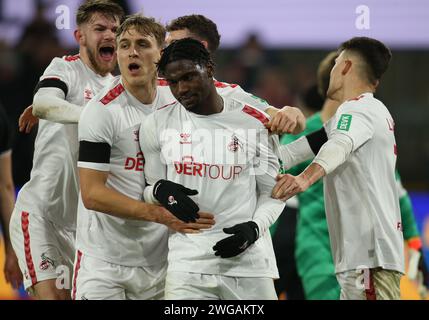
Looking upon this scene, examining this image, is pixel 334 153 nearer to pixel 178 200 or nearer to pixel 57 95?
pixel 178 200

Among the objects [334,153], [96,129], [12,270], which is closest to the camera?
[96,129]

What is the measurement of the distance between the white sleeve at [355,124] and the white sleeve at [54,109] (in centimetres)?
131

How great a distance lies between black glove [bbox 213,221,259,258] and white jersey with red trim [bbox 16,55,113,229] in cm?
135

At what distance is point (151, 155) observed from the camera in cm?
412

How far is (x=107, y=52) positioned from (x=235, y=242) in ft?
5.19

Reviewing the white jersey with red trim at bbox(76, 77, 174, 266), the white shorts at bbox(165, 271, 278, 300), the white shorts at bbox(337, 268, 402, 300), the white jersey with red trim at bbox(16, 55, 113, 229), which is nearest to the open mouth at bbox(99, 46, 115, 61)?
the white jersey with red trim at bbox(16, 55, 113, 229)

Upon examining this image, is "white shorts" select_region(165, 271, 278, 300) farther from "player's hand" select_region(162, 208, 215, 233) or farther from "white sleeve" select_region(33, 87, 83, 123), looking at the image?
"white sleeve" select_region(33, 87, 83, 123)

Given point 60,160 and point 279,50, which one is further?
point 279,50

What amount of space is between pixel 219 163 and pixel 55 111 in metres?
0.99

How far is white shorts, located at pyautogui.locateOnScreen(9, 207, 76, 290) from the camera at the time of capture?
4922 mm

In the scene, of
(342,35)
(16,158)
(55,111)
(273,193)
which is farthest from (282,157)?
(342,35)

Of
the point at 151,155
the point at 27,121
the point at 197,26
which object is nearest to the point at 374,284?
the point at 151,155
